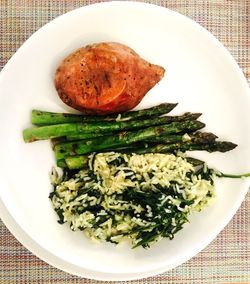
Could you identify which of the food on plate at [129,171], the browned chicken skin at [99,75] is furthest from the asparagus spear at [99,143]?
the browned chicken skin at [99,75]

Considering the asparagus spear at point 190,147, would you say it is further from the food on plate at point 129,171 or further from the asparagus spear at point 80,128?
the asparagus spear at point 80,128

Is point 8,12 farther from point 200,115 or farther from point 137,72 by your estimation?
point 200,115

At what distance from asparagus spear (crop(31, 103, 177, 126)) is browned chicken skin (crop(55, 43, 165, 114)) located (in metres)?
0.11

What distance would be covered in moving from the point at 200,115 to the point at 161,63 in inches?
12.8

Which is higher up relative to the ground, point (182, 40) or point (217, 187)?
point (182, 40)

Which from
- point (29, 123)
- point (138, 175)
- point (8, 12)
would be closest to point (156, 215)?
point (138, 175)

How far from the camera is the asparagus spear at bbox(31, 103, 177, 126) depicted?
2.96m

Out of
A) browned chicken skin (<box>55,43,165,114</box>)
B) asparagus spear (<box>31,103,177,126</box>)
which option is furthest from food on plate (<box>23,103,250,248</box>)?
browned chicken skin (<box>55,43,165,114</box>)

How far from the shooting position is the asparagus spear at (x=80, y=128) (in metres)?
2.94

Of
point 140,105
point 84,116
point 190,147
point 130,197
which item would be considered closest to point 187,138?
point 190,147

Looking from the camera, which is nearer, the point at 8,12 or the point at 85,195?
the point at 85,195

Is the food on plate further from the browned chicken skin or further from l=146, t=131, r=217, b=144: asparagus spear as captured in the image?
the browned chicken skin

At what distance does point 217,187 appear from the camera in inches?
121

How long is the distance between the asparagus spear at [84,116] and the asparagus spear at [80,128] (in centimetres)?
2
